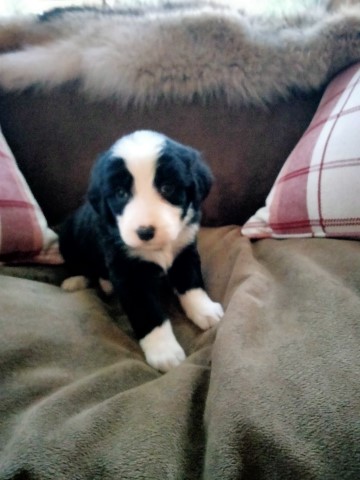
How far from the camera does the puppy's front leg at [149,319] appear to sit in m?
0.98

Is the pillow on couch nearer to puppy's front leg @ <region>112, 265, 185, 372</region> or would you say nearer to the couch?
the couch

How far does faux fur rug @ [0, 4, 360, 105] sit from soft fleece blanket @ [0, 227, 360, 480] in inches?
26.4

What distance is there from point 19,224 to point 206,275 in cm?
58

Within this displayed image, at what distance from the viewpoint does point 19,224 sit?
127cm

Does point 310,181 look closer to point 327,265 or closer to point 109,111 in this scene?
point 327,265

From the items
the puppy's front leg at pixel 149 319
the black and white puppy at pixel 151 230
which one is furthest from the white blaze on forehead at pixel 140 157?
the puppy's front leg at pixel 149 319

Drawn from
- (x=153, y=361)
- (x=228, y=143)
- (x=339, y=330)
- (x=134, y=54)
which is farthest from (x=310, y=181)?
(x=134, y=54)

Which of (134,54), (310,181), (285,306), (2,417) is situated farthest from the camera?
(134,54)

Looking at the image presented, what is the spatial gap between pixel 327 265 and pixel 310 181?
0.95ft

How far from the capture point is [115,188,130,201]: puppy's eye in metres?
1.10

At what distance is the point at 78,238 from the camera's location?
1.37 metres

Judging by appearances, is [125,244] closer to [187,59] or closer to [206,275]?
[206,275]

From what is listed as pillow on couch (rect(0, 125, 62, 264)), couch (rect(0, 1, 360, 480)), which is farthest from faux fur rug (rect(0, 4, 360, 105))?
pillow on couch (rect(0, 125, 62, 264))

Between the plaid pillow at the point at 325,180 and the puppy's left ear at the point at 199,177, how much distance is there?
23 centimetres
